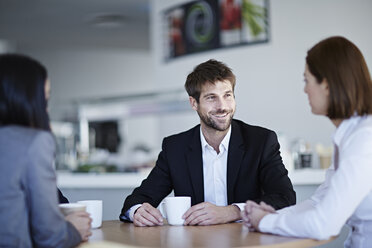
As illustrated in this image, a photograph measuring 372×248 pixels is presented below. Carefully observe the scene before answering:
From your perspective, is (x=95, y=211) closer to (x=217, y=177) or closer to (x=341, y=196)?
(x=217, y=177)

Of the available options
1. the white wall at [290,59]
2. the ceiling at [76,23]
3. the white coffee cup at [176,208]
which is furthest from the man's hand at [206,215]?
the ceiling at [76,23]

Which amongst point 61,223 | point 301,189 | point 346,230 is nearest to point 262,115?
point 301,189

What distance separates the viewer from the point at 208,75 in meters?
2.01

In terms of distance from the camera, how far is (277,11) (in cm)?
443

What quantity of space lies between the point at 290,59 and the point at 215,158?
259 cm

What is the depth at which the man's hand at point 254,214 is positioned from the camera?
141cm

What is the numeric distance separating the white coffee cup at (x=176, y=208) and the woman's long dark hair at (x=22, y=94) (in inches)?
20.6

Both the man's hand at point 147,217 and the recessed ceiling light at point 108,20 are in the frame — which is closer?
the man's hand at point 147,217

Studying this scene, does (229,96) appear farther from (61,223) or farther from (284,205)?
(61,223)

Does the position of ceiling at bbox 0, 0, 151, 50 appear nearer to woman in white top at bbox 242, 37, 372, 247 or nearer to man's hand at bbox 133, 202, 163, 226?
man's hand at bbox 133, 202, 163, 226

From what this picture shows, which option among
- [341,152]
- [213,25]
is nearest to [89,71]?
[213,25]

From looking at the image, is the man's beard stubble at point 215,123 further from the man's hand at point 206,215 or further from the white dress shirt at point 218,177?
the man's hand at point 206,215

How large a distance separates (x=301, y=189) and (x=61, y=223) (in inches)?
79.1

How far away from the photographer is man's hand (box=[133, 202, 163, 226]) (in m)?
1.65
